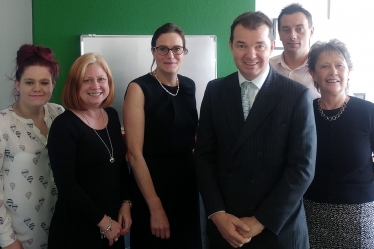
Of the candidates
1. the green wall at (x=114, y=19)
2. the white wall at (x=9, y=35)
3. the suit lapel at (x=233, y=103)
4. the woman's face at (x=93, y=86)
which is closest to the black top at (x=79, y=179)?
the woman's face at (x=93, y=86)

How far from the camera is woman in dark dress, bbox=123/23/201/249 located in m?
1.68

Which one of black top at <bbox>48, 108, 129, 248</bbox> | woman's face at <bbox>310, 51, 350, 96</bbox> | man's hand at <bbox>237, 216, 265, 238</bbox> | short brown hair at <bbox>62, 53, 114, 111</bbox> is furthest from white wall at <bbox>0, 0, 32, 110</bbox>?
woman's face at <bbox>310, 51, 350, 96</bbox>

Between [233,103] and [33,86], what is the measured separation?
38.9 inches

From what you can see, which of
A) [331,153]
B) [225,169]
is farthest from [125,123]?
[331,153]

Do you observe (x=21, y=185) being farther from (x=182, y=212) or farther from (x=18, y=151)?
(x=182, y=212)

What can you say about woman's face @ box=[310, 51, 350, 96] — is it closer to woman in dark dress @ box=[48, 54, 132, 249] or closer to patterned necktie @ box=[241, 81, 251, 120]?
patterned necktie @ box=[241, 81, 251, 120]

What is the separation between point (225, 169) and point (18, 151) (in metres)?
0.97

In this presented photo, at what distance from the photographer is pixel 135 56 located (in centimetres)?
312

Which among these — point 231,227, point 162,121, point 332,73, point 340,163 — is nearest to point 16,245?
point 162,121

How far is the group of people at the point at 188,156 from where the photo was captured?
4.21 ft

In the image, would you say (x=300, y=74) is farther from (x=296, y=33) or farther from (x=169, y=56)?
(x=169, y=56)

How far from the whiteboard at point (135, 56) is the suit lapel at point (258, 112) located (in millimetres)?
2005

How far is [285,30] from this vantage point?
212 centimetres

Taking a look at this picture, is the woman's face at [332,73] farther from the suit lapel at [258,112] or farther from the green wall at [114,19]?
the green wall at [114,19]
